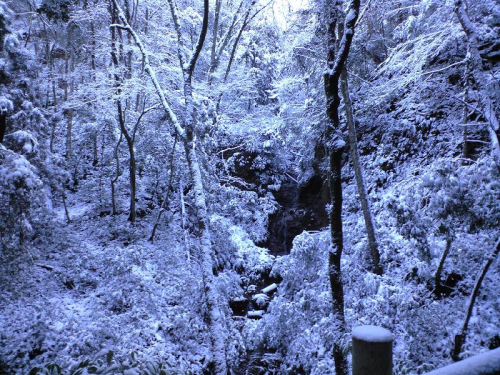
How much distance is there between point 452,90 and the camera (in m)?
9.07

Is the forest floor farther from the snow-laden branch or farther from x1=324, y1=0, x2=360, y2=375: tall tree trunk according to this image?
the snow-laden branch

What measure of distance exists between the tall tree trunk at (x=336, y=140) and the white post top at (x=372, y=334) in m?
3.37

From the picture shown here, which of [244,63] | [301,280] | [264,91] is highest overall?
[244,63]

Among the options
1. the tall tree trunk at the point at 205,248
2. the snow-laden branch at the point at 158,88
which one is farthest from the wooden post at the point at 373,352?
the snow-laden branch at the point at 158,88

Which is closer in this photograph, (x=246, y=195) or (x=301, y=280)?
(x=301, y=280)

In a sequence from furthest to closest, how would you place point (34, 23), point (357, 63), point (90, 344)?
1. point (34, 23)
2. point (357, 63)
3. point (90, 344)

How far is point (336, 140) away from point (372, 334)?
3.49 meters

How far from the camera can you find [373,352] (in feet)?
4.40

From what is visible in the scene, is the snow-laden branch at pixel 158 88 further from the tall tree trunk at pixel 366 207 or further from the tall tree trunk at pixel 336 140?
the tall tree trunk at pixel 366 207

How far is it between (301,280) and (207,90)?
7848mm

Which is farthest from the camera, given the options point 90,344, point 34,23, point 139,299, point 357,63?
point 34,23

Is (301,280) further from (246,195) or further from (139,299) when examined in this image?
(246,195)

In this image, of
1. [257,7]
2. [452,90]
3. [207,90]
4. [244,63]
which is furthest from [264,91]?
[452,90]

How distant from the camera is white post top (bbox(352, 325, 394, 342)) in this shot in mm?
1332
